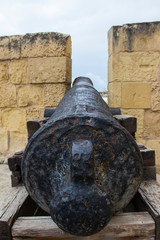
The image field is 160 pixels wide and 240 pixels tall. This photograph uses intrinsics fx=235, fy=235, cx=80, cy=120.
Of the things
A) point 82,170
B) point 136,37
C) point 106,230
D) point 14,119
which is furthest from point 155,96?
point 82,170

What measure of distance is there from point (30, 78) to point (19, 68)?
235 mm

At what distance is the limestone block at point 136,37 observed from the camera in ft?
10.9

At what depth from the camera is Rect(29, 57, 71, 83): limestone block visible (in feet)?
11.4

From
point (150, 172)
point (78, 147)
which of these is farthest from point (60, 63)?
point (78, 147)

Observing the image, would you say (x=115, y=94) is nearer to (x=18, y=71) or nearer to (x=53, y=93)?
(x=53, y=93)

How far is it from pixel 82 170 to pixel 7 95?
3131mm

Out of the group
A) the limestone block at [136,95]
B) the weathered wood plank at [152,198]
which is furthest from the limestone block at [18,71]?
the weathered wood plank at [152,198]

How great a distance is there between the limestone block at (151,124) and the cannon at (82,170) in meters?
2.57

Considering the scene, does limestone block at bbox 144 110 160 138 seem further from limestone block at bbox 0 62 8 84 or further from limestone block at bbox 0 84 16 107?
limestone block at bbox 0 62 8 84

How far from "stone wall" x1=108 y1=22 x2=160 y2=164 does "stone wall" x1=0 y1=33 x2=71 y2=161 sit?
2.41 ft

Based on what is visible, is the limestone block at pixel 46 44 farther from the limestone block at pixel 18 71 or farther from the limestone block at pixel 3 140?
the limestone block at pixel 3 140

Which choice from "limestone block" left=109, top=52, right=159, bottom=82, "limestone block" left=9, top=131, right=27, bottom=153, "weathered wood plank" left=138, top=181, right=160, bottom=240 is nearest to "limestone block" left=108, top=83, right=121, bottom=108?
"limestone block" left=109, top=52, right=159, bottom=82

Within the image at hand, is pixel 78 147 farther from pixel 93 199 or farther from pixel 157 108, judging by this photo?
pixel 157 108

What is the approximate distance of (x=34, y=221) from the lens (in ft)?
4.18
